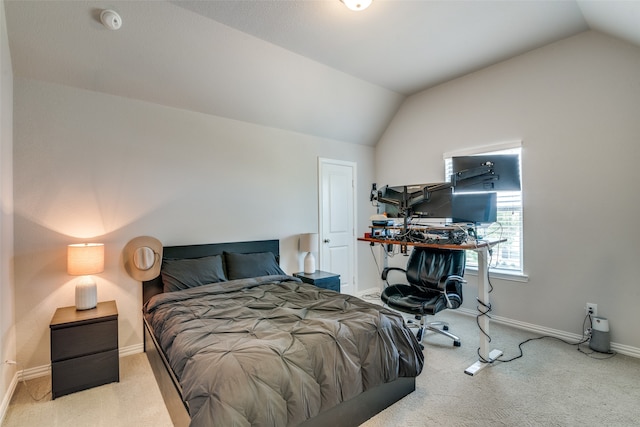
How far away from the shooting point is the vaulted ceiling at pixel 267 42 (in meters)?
2.44

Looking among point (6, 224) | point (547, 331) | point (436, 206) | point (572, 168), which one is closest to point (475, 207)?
point (436, 206)

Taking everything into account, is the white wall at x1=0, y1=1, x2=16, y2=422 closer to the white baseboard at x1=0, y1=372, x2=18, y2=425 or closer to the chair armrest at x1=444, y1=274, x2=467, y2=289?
the white baseboard at x1=0, y1=372, x2=18, y2=425

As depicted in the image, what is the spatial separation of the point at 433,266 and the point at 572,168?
1766 millimetres

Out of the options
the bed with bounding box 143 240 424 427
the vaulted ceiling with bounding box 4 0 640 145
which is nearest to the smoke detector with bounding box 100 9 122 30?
the vaulted ceiling with bounding box 4 0 640 145

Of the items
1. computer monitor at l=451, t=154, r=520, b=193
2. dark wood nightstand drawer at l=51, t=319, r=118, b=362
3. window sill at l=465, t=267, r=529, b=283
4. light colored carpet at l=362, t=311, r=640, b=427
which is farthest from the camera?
window sill at l=465, t=267, r=529, b=283

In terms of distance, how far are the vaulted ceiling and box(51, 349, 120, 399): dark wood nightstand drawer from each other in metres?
2.40

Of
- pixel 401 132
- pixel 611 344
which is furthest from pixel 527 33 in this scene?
pixel 611 344

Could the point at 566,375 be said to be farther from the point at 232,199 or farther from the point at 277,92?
the point at 277,92

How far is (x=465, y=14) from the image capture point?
2.71 m

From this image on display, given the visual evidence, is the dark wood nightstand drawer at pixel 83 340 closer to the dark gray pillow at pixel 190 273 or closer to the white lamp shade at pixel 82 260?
the white lamp shade at pixel 82 260

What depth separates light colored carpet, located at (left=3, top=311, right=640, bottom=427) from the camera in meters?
1.98

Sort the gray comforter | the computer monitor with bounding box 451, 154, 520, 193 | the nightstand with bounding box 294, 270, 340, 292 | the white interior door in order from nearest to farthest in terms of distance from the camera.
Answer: the gray comforter
the computer monitor with bounding box 451, 154, 520, 193
the nightstand with bounding box 294, 270, 340, 292
the white interior door

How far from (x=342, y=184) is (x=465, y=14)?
272 cm

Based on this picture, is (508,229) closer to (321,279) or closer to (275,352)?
(321,279)
